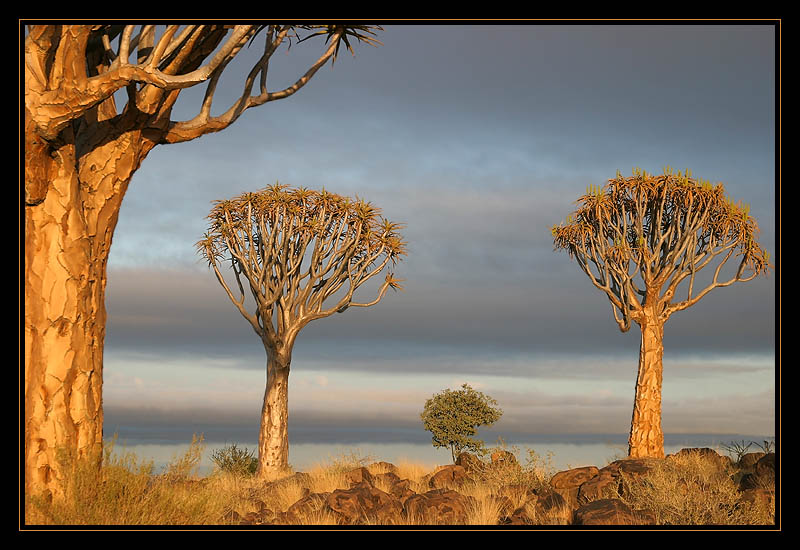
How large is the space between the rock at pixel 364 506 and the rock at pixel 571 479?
4.06 m

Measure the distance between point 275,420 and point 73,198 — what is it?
10859 mm

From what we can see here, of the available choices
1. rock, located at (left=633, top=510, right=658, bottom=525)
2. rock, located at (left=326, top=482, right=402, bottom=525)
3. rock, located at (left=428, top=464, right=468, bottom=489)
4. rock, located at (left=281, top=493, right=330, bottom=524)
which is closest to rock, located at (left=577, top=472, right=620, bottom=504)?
rock, located at (left=633, top=510, right=658, bottom=525)

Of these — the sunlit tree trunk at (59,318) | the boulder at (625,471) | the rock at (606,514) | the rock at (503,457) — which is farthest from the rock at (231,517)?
the rock at (503,457)

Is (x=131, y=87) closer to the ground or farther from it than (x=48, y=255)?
farther from it

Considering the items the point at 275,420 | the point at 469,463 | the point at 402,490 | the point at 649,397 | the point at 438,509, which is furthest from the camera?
the point at 649,397

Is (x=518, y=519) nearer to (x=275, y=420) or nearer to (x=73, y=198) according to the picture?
(x=73, y=198)

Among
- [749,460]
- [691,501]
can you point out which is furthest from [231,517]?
[749,460]

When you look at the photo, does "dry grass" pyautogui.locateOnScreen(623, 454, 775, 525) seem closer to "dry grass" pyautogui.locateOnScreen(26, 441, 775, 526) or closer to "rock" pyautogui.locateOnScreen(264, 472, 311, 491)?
"dry grass" pyautogui.locateOnScreen(26, 441, 775, 526)

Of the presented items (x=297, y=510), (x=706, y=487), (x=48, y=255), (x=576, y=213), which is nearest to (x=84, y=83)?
(x=48, y=255)

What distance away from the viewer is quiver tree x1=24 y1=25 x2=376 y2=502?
31.2 ft

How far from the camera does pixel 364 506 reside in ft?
39.3
